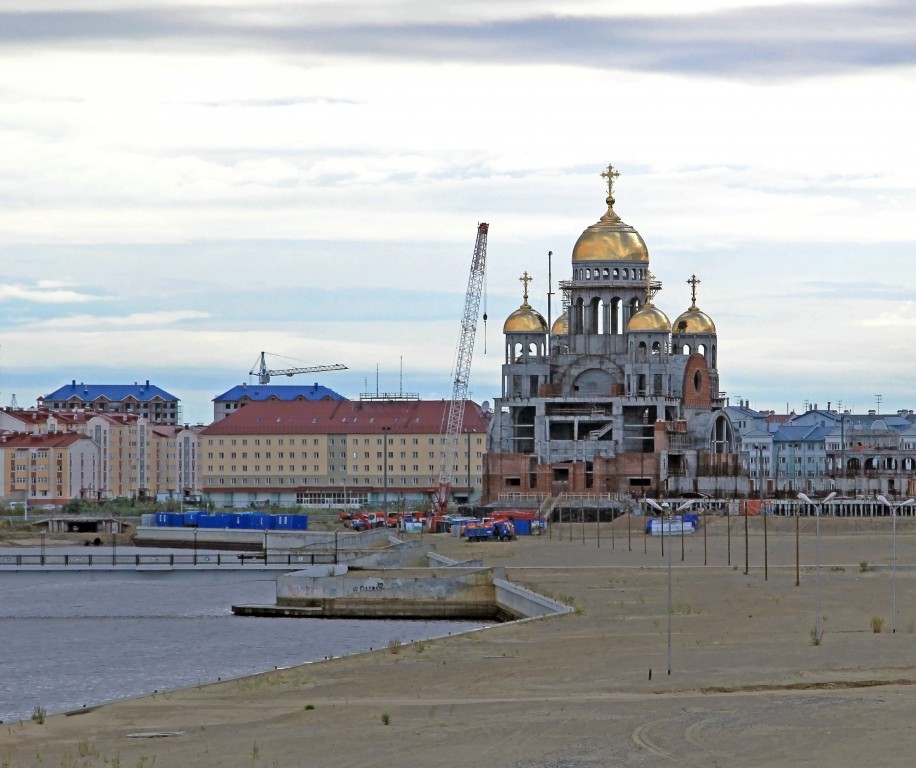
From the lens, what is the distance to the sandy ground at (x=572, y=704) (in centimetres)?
A: 3356

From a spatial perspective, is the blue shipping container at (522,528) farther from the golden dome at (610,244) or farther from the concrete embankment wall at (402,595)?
the concrete embankment wall at (402,595)

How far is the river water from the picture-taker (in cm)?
5200

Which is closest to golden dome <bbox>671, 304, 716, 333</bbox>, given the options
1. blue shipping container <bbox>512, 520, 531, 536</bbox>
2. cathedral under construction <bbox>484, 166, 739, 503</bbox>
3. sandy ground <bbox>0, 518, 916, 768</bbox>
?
cathedral under construction <bbox>484, 166, 739, 503</bbox>

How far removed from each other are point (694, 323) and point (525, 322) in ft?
43.7

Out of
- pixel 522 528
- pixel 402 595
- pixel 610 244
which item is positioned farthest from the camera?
pixel 610 244

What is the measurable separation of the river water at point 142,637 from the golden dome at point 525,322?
64688mm

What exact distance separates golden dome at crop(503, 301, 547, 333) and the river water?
64.7 metres

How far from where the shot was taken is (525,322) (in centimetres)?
15938

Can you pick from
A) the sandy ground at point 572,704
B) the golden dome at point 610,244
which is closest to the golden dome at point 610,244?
the golden dome at point 610,244

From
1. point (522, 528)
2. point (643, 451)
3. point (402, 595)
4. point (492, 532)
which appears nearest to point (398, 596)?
point (402, 595)

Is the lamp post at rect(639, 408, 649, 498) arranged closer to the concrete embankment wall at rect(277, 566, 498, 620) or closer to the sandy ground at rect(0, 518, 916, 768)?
the concrete embankment wall at rect(277, 566, 498, 620)

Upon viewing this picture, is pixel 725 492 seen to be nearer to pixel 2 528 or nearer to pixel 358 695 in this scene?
pixel 2 528

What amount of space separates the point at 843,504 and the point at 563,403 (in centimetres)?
2569

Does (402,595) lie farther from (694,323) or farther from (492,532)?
(694,323)
